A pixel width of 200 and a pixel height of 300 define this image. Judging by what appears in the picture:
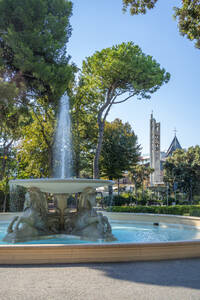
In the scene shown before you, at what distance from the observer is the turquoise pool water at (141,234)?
7777mm

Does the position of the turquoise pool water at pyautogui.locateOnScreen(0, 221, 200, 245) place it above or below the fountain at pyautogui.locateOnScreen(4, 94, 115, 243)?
below

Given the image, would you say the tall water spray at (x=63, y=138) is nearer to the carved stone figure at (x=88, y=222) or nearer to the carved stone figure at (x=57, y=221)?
the carved stone figure at (x=57, y=221)

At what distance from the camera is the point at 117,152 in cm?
2984

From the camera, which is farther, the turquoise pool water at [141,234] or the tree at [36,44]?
the tree at [36,44]

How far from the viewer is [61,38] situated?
1669 cm

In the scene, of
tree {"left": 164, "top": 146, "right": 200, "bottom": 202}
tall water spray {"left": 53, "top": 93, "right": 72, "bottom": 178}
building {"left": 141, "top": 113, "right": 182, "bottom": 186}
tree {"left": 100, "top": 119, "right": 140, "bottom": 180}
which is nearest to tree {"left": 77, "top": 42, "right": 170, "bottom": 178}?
tall water spray {"left": 53, "top": 93, "right": 72, "bottom": 178}

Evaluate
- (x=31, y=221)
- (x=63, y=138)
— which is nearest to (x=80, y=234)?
(x=31, y=221)

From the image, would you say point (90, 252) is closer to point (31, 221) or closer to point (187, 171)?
point (31, 221)

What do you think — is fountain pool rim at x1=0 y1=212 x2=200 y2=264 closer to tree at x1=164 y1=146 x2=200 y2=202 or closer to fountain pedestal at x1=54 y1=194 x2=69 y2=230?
fountain pedestal at x1=54 y1=194 x2=69 y2=230

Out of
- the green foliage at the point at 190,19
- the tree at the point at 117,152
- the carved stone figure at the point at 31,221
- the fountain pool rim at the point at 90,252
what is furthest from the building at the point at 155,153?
the fountain pool rim at the point at 90,252

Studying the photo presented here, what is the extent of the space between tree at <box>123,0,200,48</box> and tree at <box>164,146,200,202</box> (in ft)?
98.1

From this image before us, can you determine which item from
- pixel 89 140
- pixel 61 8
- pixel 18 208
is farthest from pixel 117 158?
pixel 61 8

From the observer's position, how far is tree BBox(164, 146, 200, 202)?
3775 centimetres

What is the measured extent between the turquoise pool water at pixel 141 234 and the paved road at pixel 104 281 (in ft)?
8.38
